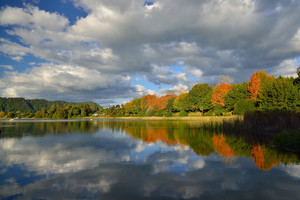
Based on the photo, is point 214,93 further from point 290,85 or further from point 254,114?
point 254,114

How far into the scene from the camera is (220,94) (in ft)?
247

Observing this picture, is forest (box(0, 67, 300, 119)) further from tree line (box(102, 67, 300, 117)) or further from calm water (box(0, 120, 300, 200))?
calm water (box(0, 120, 300, 200))

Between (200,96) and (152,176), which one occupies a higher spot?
(200,96)

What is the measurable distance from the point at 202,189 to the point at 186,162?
340cm

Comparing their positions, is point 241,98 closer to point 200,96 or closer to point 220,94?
point 220,94

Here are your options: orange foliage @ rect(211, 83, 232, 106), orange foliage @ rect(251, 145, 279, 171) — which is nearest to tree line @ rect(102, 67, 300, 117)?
orange foliage @ rect(211, 83, 232, 106)

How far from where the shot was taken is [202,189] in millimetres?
6168

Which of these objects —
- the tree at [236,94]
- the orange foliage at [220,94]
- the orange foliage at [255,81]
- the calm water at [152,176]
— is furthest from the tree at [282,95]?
the orange foliage at [220,94]

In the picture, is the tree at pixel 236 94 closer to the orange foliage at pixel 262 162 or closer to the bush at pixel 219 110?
the bush at pixel 219 110

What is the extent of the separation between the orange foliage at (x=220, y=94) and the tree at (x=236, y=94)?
472 cm

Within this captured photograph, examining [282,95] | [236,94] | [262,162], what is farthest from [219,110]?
[262,162]

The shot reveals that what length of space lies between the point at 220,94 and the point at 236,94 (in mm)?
9873

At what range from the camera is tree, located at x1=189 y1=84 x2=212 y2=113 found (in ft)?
272

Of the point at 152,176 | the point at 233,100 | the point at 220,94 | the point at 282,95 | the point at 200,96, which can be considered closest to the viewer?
the point at 152,176
